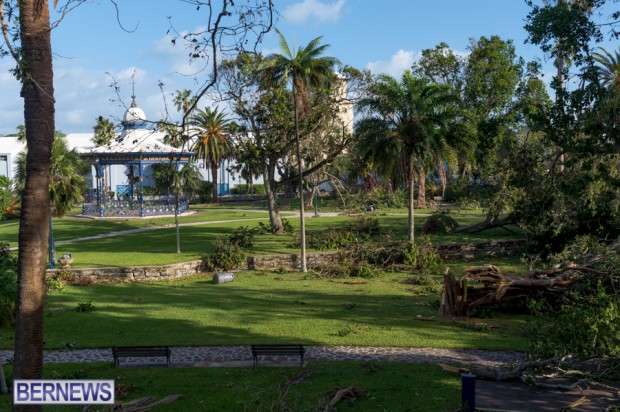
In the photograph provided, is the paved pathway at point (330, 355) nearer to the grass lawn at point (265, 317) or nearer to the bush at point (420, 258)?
the grass lawn at point (265, 317)

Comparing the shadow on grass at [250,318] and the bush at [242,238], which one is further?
the bush at [242,238]

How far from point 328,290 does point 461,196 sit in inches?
417

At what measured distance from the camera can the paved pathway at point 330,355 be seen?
1352 centimetres

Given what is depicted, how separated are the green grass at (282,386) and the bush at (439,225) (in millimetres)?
22538

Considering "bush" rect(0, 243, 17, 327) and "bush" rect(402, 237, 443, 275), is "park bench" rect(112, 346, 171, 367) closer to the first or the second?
"bush" rect(0, 243, 17, 327)

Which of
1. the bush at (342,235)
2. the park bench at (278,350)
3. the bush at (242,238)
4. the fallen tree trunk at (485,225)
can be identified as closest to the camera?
the park bench at (278,350)

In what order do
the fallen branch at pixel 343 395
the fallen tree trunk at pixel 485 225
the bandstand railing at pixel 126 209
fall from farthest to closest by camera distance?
1. the bandstand railing at pixel 126 209
2. the fallen tree trunk at pixel 485 225
3. the fallen branch at pixel 343 395

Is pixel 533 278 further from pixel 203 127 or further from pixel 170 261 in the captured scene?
pixel 203 127

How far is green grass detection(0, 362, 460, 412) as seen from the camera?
33.5ft

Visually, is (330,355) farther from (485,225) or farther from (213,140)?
(213,140)

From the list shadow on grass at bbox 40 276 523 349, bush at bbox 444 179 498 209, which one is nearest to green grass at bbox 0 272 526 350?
shadow on grass at bbox 40 276 523 349

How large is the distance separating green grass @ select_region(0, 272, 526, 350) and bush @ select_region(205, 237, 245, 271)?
1882 millimetres

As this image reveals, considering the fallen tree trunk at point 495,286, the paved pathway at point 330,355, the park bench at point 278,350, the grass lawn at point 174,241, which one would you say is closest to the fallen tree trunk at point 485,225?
the grass lawn at point 174,241

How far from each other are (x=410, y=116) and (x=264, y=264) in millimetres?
9370
